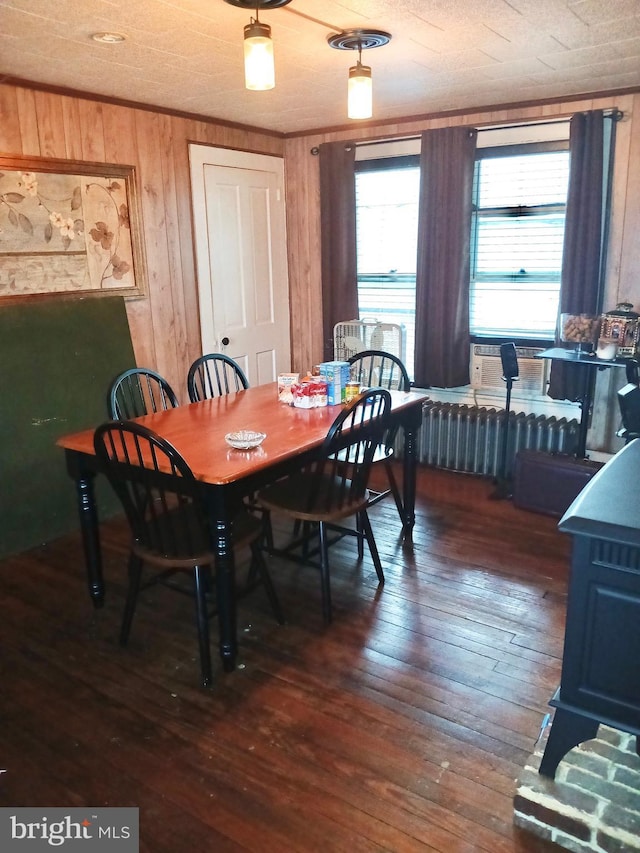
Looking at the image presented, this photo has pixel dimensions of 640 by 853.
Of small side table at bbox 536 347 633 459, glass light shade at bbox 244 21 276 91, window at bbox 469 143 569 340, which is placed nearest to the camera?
glass light shade at bbox 244 21 276 91

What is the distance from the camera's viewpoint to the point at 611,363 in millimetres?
3445

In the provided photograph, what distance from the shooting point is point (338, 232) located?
4.65 m

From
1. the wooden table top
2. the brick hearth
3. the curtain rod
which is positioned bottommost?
the brick hearth

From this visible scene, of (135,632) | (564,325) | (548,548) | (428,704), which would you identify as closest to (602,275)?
(564,325)

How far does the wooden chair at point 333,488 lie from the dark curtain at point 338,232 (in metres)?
1.98

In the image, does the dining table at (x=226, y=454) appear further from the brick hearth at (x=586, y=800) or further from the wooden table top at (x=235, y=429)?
the brick hearth at (x=586, y=800)

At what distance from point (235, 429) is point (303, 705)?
1.13m

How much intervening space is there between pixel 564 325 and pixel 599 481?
215 centimetres

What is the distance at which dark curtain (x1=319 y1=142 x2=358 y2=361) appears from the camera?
4.56m

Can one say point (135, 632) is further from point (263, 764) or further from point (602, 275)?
point (602, 275)

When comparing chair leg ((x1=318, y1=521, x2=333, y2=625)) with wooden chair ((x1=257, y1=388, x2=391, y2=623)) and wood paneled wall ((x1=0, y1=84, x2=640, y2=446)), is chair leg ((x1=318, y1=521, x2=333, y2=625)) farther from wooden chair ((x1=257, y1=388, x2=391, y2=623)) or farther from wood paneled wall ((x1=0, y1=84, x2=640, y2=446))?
wood paneled wall ((x1=0, y1=84, x2=640, y2=446))

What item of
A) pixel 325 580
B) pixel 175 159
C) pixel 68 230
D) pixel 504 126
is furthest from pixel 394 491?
pixel 175 159

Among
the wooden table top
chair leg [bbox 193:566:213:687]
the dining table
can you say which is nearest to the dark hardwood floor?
chair leg [bbox 193:566:213:687]

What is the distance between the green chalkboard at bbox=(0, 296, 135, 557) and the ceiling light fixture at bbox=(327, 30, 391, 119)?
1826 mm
